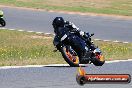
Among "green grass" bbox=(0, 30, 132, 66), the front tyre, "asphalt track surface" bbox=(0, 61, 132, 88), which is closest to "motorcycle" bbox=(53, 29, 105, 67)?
the front tyre

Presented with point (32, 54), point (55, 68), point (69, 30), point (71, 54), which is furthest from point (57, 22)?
point (32, 54)

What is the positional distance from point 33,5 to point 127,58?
27.8m

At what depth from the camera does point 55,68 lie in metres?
13.4

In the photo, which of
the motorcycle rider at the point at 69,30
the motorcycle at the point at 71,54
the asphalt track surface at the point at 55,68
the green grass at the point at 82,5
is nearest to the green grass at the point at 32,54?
the asphalt track surface at the point at 55,68

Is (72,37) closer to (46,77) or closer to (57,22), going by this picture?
(57,22)

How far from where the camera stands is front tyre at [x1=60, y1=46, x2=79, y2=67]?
7.27 metres

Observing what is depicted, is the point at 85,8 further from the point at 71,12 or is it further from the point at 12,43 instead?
the point at 12,43

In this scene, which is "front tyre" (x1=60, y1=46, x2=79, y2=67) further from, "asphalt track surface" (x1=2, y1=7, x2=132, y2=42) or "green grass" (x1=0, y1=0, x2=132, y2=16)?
"green grass" (x1=0, y1=0, x2=132, y2=16)

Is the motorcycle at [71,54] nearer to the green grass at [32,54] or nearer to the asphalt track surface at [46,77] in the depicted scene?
the asphalt track surface at [46,77]

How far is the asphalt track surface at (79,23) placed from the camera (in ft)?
105

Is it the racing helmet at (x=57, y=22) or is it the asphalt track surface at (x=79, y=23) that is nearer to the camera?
the racing helmet at (x=57, y=22)

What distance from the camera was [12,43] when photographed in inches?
931

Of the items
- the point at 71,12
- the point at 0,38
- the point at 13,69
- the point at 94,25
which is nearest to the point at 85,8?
the point at 71,12

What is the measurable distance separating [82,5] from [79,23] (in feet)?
29.6
